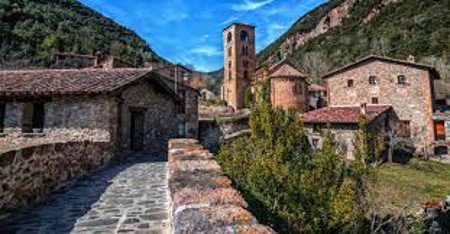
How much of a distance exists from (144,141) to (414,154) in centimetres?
2200

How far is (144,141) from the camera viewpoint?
587 inches

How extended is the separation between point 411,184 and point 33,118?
62.9 feet

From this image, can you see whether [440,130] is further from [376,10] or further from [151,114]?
[376,10]

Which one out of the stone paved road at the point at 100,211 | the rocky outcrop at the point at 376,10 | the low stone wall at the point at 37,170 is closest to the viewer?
the stone paved road at the point at 100,211

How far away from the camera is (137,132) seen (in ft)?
48.7

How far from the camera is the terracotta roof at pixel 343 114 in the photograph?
24.1 metres

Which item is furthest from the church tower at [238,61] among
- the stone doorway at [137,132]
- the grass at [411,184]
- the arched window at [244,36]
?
the stone doorway at [137,132]

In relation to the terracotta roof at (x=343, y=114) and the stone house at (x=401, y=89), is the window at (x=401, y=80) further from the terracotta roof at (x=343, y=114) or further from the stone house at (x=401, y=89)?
the terracotta roof at (x=343, y=114)

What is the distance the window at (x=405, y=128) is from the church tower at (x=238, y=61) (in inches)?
985

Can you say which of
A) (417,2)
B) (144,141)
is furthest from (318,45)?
(144,141)

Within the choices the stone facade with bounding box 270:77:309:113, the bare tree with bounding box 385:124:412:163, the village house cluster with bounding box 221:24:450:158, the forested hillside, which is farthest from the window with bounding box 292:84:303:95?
the forested hillside

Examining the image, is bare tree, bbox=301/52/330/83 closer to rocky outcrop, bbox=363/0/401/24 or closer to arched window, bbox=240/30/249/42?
rocky outcrop, bbox=363/0/401/24

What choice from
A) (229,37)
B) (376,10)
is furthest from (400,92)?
(376,10)

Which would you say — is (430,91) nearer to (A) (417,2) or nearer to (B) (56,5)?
(A) (417,2)
